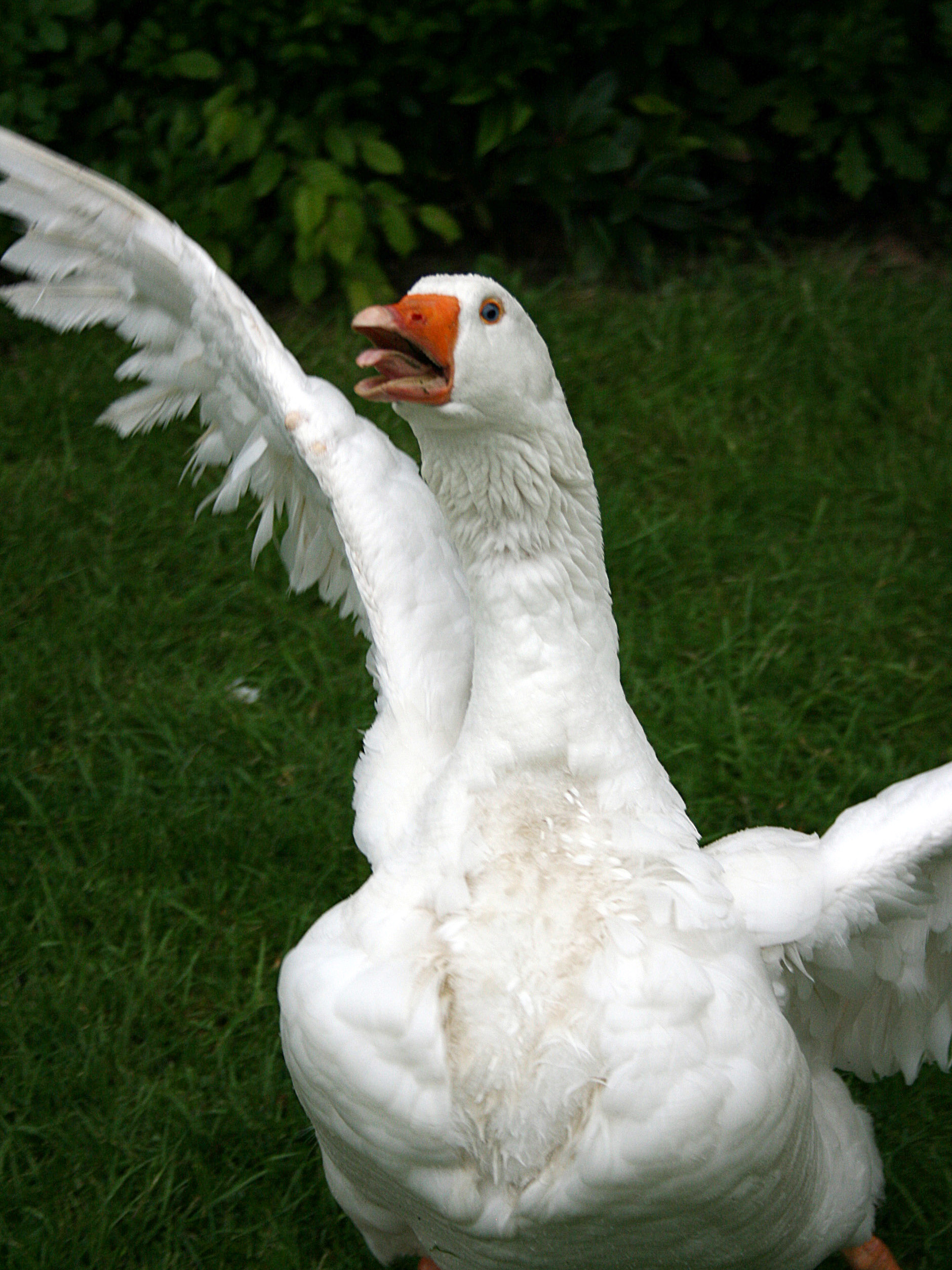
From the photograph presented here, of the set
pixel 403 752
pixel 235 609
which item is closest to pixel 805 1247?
pixel 403 752

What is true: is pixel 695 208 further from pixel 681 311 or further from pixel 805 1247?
pixel 805 1247

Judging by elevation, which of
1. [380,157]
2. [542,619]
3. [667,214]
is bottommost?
[667,214]

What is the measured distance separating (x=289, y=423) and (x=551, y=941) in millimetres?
1128

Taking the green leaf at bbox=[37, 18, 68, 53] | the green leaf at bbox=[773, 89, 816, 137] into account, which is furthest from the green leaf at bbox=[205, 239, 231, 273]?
the green leaf at bbox=[773, 89, 816, 137]

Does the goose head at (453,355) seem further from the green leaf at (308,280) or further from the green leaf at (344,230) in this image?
the green leaf at (308,280)

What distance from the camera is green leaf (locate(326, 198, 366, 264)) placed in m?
5.15

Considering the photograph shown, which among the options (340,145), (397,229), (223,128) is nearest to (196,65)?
(223,128)

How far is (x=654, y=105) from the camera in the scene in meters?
5.47

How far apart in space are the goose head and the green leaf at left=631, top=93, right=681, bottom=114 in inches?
147

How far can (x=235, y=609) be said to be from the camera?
4.39m

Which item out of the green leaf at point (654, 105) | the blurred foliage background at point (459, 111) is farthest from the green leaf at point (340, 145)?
the green leaf at point (654, 105)

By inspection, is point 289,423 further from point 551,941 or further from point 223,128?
point 223,128

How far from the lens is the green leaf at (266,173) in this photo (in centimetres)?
514

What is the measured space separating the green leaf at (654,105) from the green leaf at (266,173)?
4.71ft
